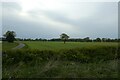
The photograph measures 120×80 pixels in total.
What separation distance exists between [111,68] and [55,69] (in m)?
2.61

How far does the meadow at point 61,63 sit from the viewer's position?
22.5 feet

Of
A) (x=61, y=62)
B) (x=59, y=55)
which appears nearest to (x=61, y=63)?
(x=61, y=62)

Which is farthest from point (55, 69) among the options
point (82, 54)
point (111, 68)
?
point (82, 54)

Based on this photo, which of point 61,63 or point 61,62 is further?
point 61,62

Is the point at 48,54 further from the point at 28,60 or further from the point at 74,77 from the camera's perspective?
the point at 74,77

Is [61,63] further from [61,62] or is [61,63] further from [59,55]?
[59,55]

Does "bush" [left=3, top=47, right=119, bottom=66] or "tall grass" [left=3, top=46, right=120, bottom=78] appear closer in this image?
"tall grass" [left=3, top=46, right=120, bottom=78]

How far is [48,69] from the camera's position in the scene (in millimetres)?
7086

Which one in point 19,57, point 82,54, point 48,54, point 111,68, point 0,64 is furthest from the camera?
point 82,54

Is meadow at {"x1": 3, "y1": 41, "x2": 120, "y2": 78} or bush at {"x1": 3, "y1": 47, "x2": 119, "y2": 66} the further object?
bush at {"x1": 3, "y1": 47, "x2": 119, "y2": 66}

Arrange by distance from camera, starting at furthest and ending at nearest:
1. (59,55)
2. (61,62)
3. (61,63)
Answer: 1. (59,55)
2. (61,62)
3. (61,63)

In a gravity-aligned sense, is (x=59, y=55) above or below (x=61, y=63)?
above

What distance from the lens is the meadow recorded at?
22.5 ft

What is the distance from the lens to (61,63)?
9.27m
